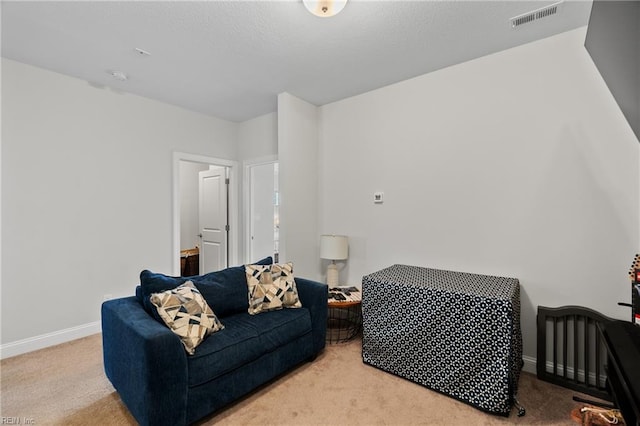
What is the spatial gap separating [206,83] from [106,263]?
2263mm

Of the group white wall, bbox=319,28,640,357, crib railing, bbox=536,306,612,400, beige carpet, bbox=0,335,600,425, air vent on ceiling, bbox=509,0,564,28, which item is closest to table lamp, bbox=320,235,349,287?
white wall, bbox=319,28,640,357

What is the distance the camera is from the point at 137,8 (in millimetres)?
1948

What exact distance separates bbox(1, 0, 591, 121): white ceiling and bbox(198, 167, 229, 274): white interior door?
5.80 ft

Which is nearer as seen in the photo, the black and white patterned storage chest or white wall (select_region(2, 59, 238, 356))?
the black and white patterned storage chest

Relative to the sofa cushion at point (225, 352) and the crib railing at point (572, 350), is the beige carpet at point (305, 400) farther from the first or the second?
the sofa cushion at point (225, 352)

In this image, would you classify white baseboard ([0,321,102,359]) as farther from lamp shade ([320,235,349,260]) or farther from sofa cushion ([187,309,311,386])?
lamp shade ([320,235,349,260])

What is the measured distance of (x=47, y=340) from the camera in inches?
112

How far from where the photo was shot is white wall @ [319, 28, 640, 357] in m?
2.11

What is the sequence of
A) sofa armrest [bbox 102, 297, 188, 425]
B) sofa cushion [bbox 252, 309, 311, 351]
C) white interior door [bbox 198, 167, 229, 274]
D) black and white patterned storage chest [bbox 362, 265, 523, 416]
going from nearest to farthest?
sofa armrest [bbox 102, 297, 188, 425], black and white patterned storage chest [bbox 362, 265, 523, 416], sofa cushion [bbox 252, 309, 311, 351], white interior door [bbox 198, 167, 229, 274]

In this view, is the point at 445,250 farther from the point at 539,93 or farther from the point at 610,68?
the point at 610,68

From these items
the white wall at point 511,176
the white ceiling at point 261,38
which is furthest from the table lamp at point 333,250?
the white ceiling at point 261,38

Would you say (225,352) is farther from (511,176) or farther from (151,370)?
(511,176)

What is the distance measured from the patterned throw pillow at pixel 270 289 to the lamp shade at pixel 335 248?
28.3 inches

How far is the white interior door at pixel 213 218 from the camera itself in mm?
4594
